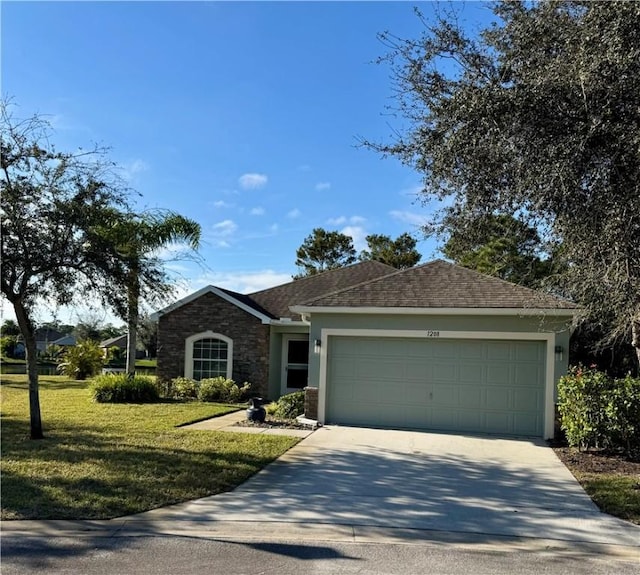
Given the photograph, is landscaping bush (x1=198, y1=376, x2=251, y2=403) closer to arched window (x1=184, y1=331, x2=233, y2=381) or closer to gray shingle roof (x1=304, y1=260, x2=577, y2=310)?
arched window (x1=184, y1=331, x2=233, y2=381)

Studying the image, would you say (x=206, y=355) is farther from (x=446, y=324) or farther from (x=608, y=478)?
(x=608, y=478)

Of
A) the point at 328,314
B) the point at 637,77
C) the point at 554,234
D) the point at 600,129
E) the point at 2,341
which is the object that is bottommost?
the point at 2,341

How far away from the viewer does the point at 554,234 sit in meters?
7.31

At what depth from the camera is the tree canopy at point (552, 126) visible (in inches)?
234

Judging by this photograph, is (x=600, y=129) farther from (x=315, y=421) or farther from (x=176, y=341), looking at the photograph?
(x=176, y=341)

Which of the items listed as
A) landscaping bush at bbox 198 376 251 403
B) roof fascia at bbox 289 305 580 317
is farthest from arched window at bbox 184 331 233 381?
roof fascia at bbox 289 305 580 317

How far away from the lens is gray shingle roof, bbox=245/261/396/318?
20500 mm

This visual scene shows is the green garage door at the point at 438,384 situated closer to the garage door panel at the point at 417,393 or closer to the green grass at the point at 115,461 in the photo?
the garage door panel at the point at 417,393

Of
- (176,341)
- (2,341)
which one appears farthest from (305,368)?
(2,341)

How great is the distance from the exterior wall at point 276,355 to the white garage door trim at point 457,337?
5.83 m

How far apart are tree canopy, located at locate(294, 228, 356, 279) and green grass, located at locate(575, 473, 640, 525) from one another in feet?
111

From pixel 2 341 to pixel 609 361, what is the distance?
49.1 m

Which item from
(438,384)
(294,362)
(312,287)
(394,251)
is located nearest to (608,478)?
(438,384)

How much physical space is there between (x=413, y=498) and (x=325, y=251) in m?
35.5
